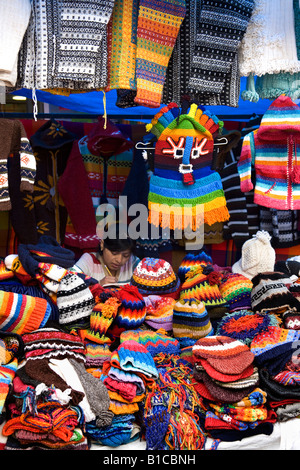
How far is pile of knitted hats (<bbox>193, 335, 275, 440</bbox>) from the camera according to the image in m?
2.10

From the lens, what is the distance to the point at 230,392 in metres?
2.14

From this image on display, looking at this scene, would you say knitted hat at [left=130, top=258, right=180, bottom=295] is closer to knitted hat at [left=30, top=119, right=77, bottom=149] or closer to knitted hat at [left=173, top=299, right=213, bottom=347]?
knitted hat at [left=173, top=299, right=213, bottom=347]

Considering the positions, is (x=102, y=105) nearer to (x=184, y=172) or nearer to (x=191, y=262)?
(x=184, y=172)

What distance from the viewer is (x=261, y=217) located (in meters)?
3.46

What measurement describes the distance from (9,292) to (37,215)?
1.10 meters

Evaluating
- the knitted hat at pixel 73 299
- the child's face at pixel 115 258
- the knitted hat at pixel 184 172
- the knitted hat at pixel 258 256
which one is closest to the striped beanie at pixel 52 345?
the knitted hat at pixel 73 299

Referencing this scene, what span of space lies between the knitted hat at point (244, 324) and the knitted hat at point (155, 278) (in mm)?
352

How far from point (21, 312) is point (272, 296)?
1.22 meters

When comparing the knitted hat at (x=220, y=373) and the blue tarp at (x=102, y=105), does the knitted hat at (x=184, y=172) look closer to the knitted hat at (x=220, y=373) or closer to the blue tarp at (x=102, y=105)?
the blue tarp at (x=102, y=105)

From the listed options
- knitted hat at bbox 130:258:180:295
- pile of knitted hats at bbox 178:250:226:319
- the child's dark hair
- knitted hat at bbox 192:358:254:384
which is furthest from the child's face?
knitted hat at bbox 192:358:254:384

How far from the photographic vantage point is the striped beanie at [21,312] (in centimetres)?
229

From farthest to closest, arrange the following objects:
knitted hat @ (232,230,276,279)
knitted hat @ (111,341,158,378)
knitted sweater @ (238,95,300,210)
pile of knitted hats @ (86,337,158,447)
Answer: knitted hat @ (232,230,276,279), knitted sweater @ (238,95,300,210), knitted hat @ (111,341,158,378), pile of knitted hats @ (86,337,158,447)

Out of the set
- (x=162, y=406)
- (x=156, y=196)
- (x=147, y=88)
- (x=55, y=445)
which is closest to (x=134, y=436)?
(x=162, y=406)

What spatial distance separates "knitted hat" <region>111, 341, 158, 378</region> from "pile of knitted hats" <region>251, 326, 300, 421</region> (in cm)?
47
